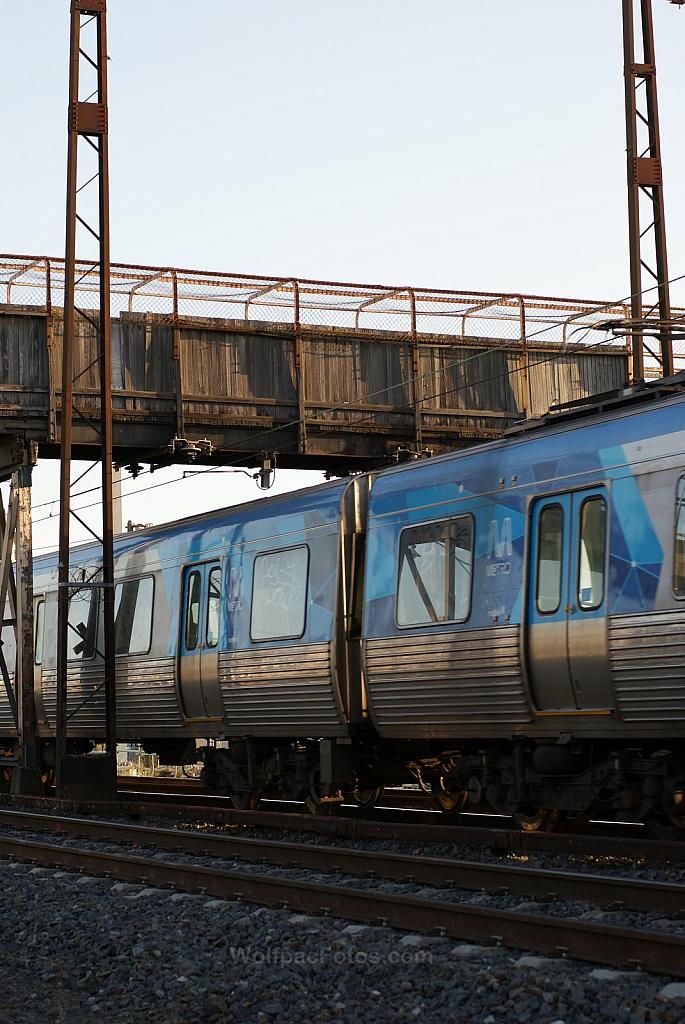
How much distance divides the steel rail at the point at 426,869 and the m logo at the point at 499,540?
2.79 metres

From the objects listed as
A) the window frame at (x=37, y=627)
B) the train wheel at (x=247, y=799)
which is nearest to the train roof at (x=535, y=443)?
the train wheel at (x=247, y=799)

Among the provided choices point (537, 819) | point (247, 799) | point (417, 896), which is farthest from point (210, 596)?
point (417, 896)

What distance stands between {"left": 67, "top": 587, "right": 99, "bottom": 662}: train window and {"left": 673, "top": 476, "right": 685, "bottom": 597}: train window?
11660 mm

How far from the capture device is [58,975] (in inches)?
319

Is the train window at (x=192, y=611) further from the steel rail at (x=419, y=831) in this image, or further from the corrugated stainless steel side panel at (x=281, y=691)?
the steel rail at (x=419, y=831)

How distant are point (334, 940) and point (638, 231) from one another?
14147 millimetres

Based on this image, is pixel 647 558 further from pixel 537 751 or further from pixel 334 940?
pixel 334 940

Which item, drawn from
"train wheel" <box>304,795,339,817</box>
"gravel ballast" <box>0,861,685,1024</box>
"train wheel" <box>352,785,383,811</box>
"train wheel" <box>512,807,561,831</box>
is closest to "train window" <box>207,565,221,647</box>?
"train wheel" <box>304,795,339,817</box>

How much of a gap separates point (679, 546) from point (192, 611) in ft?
27.9

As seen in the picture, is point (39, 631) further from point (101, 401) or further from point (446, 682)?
point (446, 682)

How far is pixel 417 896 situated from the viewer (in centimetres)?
966

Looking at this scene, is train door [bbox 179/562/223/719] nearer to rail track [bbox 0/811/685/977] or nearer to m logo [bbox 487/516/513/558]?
rail track [bbox 0/811/685/977]

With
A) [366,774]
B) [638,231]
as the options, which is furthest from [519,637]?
[638,231]

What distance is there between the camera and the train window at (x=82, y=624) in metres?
21.2
